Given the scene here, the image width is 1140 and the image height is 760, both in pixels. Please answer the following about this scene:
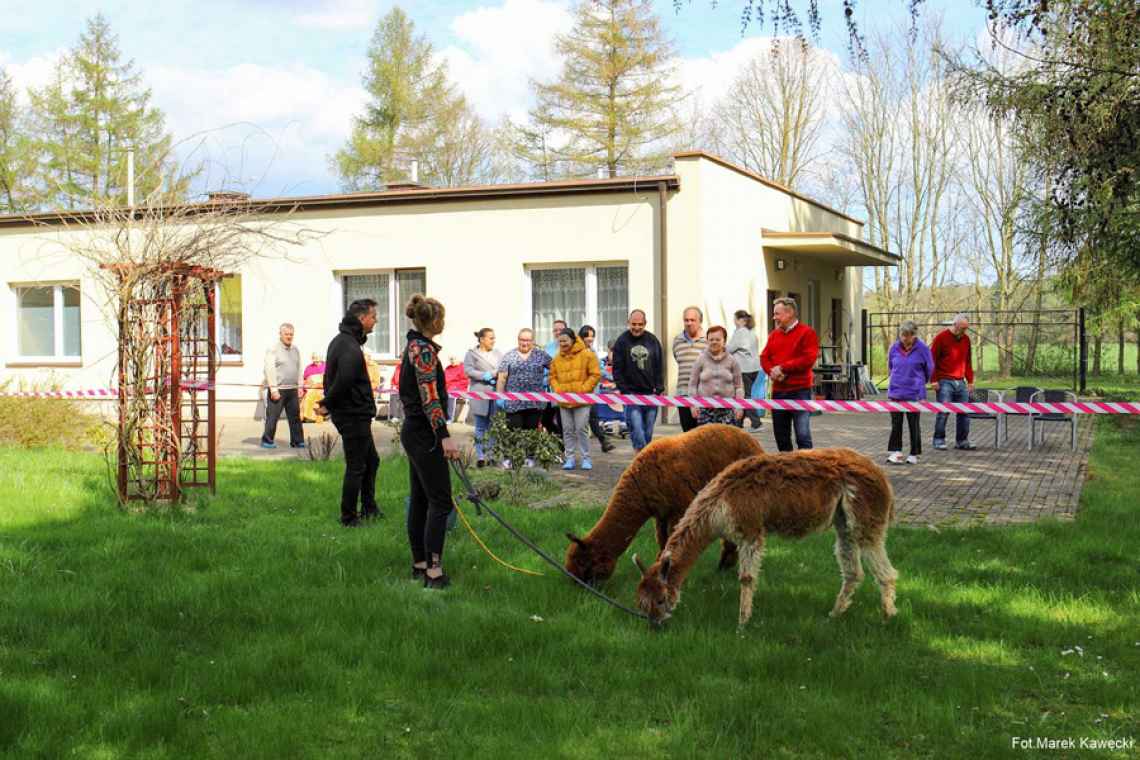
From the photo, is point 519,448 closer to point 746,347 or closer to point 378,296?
point 746,347

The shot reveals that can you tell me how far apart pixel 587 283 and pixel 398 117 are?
2196cm

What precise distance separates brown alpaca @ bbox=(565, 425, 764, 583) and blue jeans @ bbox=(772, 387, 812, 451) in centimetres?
358

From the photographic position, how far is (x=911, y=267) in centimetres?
4025

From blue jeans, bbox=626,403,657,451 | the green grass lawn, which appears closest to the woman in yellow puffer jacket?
blue jeans, bbox=626,403,657,451

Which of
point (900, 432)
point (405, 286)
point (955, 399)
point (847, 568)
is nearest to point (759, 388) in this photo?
point (955, 399)

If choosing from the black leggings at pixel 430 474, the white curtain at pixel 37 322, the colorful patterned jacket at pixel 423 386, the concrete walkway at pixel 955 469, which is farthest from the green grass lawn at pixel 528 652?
the white curtain at pixel 37 322

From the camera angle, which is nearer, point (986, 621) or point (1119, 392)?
point (986, 621)

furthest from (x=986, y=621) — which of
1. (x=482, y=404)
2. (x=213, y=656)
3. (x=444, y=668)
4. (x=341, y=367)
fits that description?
(x=482, y=404)

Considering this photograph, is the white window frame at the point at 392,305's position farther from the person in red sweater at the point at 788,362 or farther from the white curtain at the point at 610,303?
the person in red sweater at the point at 788,362

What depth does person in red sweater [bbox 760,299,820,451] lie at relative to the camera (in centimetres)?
1111

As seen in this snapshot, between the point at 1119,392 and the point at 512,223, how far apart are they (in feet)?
52.8

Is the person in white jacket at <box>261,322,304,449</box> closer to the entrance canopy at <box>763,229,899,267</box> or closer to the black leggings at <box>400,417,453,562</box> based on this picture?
the black leggings at <box>400,417,453,562</box>

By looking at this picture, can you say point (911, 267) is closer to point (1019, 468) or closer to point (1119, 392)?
point (1119, 392)

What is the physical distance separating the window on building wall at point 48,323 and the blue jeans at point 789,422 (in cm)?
1686
